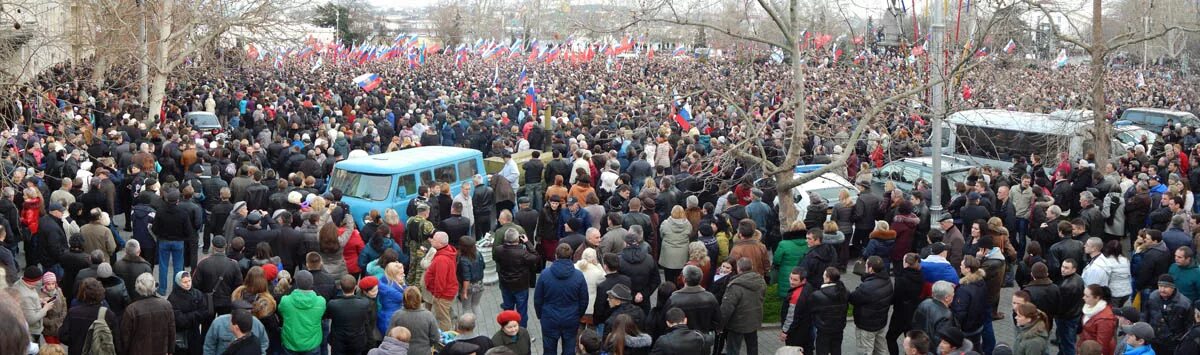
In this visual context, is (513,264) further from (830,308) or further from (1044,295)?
(1044,295)

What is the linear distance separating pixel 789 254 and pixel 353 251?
4.72m

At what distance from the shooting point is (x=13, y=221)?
552 inches

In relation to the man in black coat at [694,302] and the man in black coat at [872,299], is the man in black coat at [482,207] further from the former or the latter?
the man in black coat at [872,299]

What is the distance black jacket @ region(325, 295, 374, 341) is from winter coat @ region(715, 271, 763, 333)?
3.13 metres

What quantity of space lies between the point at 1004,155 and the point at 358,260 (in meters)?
16.5

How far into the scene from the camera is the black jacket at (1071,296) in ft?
35.9

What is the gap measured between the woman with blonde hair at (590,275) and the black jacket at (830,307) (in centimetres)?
200

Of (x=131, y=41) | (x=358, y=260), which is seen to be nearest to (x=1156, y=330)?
(x=358, y=260)

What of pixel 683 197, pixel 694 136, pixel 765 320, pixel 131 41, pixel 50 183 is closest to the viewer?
pixel 765 320

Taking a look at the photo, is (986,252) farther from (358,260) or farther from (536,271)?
(358,260)

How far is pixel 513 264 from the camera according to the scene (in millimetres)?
11617

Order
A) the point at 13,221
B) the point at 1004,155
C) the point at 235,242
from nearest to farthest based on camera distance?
the point at 235,242, the point at 13,221, the point at 1004,155

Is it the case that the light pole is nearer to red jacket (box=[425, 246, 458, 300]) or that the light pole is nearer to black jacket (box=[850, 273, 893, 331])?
black jacket (box=[850, 273, 893, 331])

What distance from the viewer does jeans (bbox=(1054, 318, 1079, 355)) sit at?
36.5 feet
